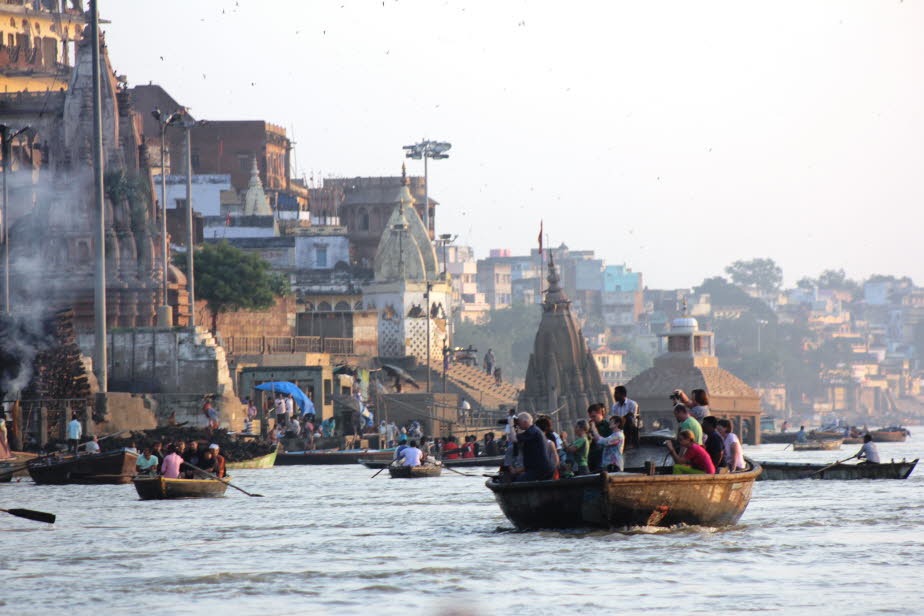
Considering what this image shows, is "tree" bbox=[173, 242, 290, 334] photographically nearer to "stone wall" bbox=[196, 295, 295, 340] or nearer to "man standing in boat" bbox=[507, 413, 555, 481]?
"stone wall" bbox=[196, 295, 295, 340]

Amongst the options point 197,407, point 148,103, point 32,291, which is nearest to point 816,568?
point 197,407

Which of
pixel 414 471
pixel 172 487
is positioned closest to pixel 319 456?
pixel 414 471

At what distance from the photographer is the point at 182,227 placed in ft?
281

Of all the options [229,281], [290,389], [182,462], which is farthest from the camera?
[229,281]

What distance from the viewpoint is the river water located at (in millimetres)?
19453

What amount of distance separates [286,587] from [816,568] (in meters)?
6.37

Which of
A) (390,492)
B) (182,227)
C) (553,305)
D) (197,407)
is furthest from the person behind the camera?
(553,305)

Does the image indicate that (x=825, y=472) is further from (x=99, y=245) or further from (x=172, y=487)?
(x=99, y=245)

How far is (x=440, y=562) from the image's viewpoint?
23297 mm

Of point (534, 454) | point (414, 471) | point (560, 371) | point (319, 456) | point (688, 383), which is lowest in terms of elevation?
point (414, 471)

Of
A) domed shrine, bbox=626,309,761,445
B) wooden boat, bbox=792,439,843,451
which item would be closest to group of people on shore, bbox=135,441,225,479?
domed shrine, bbox=626,309,761,445

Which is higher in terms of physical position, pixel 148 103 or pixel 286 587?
pixel 148 103

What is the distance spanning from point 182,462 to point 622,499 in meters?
15.0

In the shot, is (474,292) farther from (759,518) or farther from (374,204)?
(759,518)
